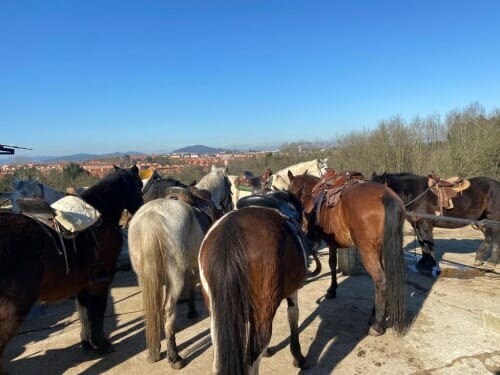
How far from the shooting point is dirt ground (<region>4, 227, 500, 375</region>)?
304 centimetres

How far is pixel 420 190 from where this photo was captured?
6.00 meters

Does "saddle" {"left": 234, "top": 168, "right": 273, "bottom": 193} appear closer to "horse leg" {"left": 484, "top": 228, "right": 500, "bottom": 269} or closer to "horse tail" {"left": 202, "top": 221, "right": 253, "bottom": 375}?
"horse tail" {"left": 202, "top": 221, "right": 253, "bottom": 375}

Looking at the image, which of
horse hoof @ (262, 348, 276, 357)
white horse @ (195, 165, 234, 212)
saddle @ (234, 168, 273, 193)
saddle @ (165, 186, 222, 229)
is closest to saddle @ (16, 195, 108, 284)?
saddle @ (165, 186, 222, 229)

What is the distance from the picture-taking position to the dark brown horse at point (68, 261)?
232 centimetres

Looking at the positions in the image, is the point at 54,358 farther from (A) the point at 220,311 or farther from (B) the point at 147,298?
(A) the point at 220,311

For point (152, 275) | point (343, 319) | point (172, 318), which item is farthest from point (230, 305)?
point (343, 319)

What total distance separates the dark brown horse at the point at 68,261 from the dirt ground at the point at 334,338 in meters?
0.40

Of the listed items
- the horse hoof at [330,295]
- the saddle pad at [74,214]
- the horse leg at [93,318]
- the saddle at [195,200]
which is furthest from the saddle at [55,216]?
the horse hoof at [330,295]

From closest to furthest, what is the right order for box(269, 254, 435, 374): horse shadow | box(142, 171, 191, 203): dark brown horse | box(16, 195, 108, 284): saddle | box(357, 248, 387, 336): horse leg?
box(16, 195, 108, 284): saddle, box(269, 254, 435, 374): horse shadow, box(357, 248, 387, 336): horse leg, box(142, 171, 191, 203): dark brown horse

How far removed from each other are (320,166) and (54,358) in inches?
260

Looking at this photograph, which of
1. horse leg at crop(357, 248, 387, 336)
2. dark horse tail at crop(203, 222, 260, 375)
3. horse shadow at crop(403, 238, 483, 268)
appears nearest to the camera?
dark horse tail at crop(203, 222, 260, 375)

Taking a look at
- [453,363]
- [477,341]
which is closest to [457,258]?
[477,341]

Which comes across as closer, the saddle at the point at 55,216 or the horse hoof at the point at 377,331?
the saddle at the point at 55,216

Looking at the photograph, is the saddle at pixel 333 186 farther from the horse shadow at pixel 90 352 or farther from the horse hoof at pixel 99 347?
the horse hoof at pixel 99 347
